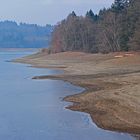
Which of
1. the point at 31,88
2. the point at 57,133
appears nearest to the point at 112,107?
the point at 57,133

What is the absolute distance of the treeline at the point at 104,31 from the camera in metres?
84.4

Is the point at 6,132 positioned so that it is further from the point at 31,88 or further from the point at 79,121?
the point at 31,88

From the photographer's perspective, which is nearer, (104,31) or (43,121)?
(43,121)

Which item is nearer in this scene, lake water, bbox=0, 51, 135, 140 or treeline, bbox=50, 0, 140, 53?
lake water, bbox=0, 51, 135, 140

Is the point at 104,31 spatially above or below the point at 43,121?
above

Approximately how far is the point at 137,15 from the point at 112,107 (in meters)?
61.0

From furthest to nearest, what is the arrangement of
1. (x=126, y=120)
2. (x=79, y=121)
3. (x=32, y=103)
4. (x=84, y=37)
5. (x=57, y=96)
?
(x=84, y=37), (x=57, y=96), (x=32, y=103), (x=79, y=121), (x=126, y=120)

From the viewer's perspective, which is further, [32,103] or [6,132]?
[32,103]

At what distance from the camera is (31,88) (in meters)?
39.5

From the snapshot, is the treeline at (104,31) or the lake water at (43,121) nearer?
the lake water at (43,121)

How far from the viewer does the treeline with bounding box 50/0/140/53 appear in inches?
3323

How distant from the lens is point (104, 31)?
9331 centimetres

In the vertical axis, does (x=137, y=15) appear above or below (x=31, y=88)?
above

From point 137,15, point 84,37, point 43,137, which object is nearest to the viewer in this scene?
point 43,137
